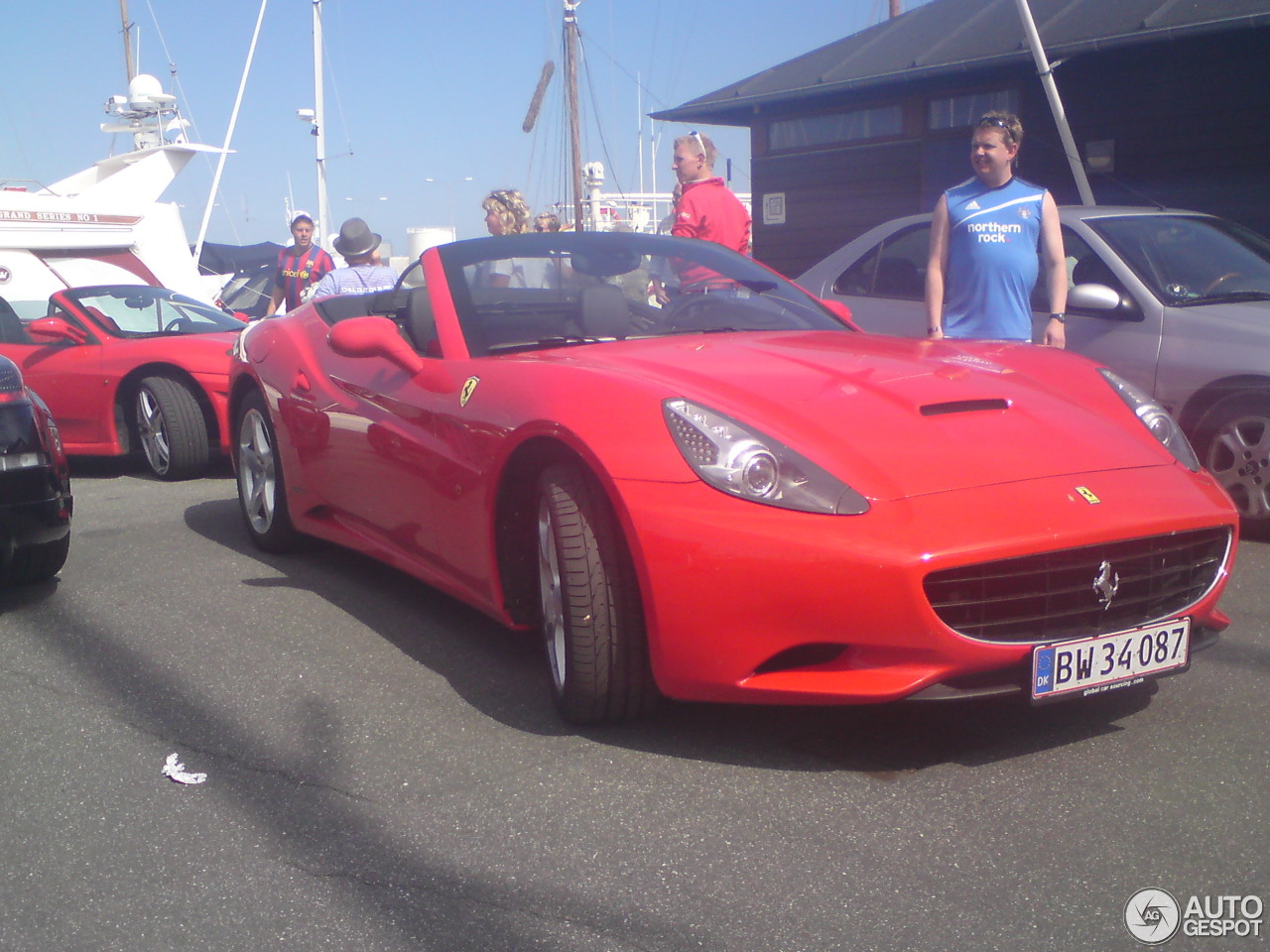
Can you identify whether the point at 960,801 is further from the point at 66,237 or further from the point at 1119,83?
the point at 66,237

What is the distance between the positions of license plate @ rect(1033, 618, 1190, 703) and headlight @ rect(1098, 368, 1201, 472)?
1.57ft

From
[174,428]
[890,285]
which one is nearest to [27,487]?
[174,428]

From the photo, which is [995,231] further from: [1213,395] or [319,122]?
[319,122]

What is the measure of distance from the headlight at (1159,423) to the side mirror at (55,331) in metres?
6.68

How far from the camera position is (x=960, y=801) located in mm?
2635

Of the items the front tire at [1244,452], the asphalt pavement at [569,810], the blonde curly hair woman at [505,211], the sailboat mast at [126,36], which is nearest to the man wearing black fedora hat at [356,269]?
the blonde curly hair woman at [505,211]

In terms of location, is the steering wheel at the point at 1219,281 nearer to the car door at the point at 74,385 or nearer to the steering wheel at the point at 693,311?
the steering wheel at the point at 693,311

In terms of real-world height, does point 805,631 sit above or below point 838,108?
below

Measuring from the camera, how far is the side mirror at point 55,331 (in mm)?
7891

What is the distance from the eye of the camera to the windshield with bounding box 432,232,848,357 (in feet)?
12.6

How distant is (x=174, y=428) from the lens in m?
7.42

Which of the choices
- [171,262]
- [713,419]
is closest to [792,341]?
[713,419]

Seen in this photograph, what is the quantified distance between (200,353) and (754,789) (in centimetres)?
583

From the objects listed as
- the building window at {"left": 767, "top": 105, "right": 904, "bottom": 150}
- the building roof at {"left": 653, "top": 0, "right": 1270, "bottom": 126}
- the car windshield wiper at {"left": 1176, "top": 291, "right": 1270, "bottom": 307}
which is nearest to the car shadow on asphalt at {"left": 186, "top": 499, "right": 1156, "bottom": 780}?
the car windshield wiper at {"left": 1176, "top": 291, "right": 1270, "bottom": 307}
